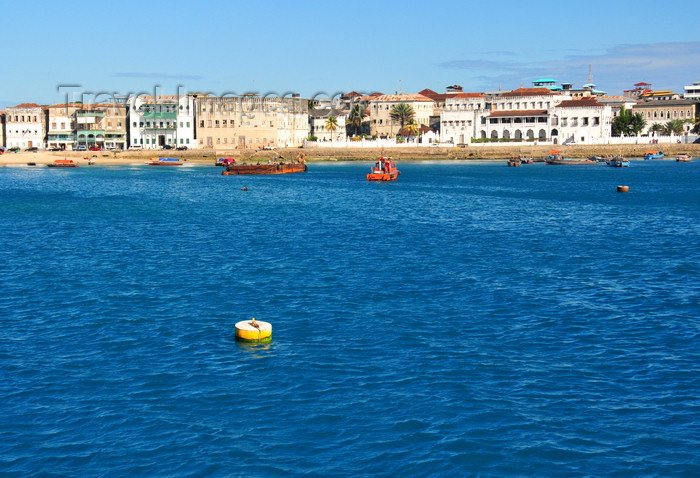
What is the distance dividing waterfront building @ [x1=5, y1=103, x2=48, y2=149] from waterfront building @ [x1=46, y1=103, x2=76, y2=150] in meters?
2.12

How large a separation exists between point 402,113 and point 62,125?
69.6m

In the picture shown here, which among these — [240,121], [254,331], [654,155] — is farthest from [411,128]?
[254,331]

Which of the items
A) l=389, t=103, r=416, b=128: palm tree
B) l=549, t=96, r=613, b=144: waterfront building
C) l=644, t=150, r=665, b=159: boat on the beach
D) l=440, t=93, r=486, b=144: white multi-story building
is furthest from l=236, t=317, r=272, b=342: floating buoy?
l=644, t=150, r=665, b=159: boat on the beach

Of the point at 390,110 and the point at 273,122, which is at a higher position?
the point at 390,110

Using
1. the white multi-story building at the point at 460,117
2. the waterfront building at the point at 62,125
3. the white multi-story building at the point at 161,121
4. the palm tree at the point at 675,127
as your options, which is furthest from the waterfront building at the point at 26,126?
the palm tree at the point at 675,127

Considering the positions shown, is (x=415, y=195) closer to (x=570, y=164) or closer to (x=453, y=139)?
(x=570, y=164)

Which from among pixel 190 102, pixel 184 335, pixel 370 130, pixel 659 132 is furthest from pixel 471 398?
pixel 659 132

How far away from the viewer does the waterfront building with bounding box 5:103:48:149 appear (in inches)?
6275

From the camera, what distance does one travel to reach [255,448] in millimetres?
17422

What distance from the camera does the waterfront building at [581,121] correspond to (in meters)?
154

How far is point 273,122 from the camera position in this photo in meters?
155

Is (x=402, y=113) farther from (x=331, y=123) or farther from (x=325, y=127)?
(x=325, y=127)

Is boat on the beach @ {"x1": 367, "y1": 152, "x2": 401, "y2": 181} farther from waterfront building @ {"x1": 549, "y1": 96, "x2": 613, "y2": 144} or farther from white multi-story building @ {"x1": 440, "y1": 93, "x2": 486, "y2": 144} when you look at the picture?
waterfront building @ {"x1": 549, "y1": 96, "x2": 613, "y2": 144}

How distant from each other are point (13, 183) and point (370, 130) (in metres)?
89.3
